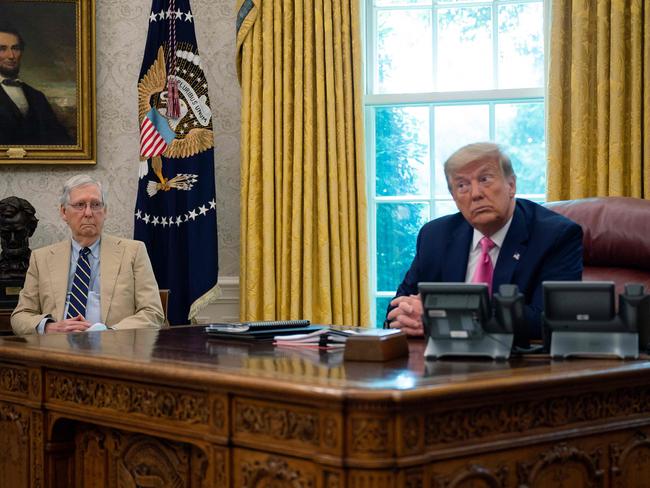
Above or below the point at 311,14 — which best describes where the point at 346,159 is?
below

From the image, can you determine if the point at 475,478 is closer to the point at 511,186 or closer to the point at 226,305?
the point at 511,186

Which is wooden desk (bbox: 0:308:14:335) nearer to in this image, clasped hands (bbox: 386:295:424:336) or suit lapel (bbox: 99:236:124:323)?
suit lapel (bbox: 99:236:124:323)

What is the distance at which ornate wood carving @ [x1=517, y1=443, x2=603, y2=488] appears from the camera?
84.7 inches

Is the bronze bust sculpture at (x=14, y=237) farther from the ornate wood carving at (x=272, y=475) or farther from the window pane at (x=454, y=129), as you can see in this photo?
the ornate wood carving at (x=272, y=475)

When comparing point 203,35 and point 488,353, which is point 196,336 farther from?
point 203,35

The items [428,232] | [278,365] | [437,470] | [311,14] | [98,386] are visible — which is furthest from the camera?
[311,14]

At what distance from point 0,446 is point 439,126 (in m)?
3.28

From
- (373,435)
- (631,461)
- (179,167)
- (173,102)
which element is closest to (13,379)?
(373,435)

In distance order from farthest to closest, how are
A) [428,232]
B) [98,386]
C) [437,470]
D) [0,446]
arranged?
[428,232] → [0,446] → [98,386] → [437,470]

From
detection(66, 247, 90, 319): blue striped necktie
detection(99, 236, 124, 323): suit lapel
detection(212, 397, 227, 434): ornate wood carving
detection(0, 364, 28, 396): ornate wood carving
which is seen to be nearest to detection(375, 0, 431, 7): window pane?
detection(99, 236, 124, 323): suit lapel

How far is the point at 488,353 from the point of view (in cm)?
240

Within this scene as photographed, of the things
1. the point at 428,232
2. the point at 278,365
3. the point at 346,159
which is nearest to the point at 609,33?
the point at 346,159

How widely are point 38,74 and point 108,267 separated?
6.39ft

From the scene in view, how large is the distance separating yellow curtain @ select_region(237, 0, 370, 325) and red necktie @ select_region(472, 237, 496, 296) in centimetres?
206
